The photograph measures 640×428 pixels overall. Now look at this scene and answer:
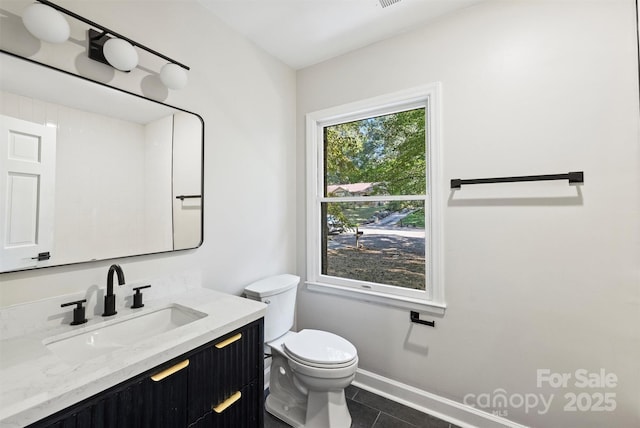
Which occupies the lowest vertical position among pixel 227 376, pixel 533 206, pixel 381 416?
pixel 381 416

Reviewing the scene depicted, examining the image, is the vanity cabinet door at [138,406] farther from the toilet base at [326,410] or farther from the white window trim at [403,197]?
the white window trim at [403,197]

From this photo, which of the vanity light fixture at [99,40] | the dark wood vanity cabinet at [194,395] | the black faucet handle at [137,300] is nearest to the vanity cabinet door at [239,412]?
the dark wood vanity cabinet at [194,395]

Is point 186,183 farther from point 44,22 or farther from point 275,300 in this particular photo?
point 275,300

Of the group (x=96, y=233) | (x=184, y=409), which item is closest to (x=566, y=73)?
(x=184, y=409)

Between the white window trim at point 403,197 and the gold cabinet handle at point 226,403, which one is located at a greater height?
the white window trim at point 403,197

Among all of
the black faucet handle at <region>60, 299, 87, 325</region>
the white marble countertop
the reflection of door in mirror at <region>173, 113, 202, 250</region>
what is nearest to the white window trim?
the reflection of door in mirror at <region>173, 113, 202, 250</region>

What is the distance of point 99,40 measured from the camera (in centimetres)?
120

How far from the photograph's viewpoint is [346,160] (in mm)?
2244

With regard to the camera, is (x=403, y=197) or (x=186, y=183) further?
(x=403, y=197)

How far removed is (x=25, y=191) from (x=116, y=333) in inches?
25.4

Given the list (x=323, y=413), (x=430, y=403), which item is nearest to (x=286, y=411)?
(x=323, y=413)

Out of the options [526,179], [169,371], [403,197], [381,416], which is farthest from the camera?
[403,197]

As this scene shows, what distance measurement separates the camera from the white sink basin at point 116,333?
1001 mm

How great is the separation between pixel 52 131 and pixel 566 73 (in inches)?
94.6
